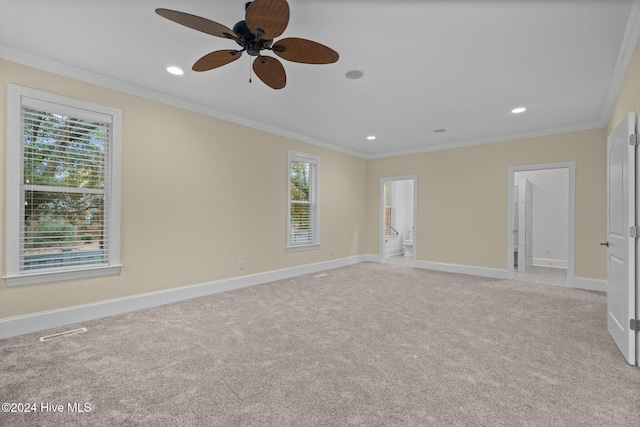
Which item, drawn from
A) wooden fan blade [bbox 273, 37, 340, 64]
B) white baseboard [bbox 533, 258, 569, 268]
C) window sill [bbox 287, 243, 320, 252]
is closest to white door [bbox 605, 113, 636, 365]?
wooden fan blade [bbox 273, 37, 340, 64]

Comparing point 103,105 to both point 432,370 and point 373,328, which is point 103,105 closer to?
point 373,328

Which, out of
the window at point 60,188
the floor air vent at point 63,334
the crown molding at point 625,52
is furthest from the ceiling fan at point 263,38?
the floor air vent at point 63,334

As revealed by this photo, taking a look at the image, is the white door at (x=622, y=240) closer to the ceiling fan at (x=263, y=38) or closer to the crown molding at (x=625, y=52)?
the crown molding at (x=625, y=52)

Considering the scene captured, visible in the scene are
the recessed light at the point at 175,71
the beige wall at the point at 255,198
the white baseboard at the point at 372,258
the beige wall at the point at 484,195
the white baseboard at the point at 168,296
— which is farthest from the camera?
the white baseboard at the point at 372,258

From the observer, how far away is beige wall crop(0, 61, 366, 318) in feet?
10.2

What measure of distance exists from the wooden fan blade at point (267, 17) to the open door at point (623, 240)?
9.07 feet

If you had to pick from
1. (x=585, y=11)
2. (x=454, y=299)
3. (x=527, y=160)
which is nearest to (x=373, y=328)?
(x=454, y=299)

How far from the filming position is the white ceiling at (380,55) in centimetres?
219

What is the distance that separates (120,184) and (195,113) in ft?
4.57

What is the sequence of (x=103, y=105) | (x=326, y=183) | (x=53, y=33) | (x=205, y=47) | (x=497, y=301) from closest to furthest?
(x=53, y=33) < (x=205, y=47) < (x=103, y=105) < (x=497, y=301) < (x=326, y=183)

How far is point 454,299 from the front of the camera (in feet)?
13.4

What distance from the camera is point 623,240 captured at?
8.03 ft

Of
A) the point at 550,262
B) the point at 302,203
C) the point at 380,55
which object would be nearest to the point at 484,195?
the point at 550,262

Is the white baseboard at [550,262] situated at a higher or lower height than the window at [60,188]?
lower
